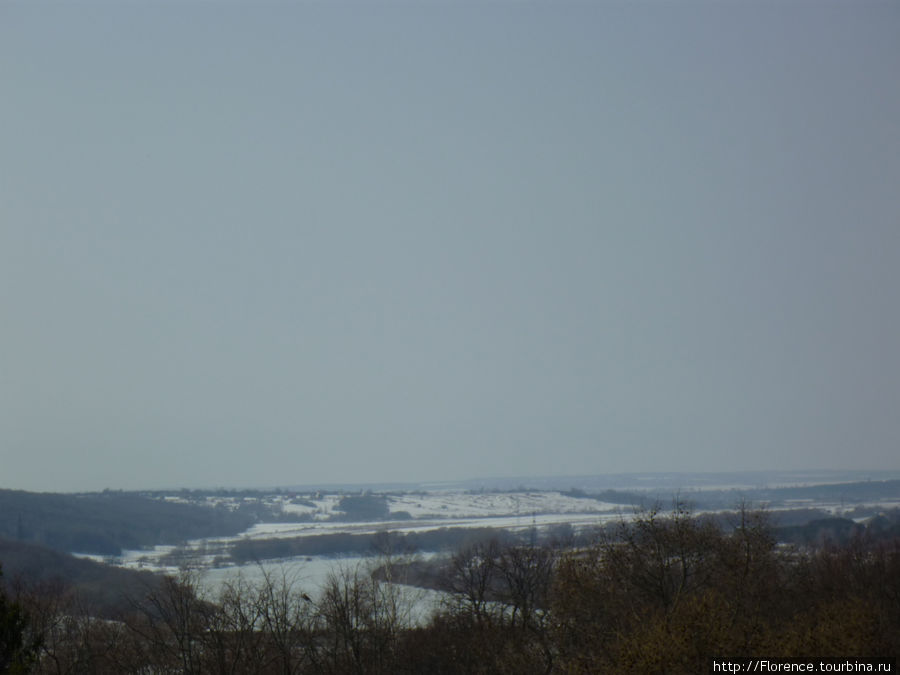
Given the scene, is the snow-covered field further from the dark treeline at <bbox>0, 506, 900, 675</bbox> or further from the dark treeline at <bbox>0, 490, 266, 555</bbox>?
the dark treeline at <bbox>0, 506, 900, 675</bbox>

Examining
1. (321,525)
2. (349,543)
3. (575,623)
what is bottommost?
(321,525)

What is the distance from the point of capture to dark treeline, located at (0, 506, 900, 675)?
19328 millimetres

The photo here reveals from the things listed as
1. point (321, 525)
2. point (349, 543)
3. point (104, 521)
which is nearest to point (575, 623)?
point (349, 543)

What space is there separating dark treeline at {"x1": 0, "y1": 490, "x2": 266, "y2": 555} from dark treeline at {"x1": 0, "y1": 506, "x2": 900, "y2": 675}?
82599mm

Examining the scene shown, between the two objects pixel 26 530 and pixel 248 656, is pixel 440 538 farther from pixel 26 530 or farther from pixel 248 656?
pixel 248 656

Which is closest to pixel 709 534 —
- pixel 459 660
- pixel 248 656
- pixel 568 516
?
pixel 459 660

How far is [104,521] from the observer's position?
457ft

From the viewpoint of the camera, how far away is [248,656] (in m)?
35.0

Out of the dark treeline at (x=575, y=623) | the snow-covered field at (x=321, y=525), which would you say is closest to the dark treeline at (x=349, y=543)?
the snow-covered field at (x=321, y=525)

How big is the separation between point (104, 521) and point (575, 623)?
129 metres

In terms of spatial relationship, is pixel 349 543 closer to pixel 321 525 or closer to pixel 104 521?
pixel 321 525

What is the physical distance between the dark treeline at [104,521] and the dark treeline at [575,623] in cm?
8260

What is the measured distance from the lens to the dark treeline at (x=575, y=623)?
19.3 metres

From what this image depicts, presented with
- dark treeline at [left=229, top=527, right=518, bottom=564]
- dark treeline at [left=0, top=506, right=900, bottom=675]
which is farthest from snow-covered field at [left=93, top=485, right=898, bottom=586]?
dark treeline at [left=0, top=506, right=900, bottom=675]
